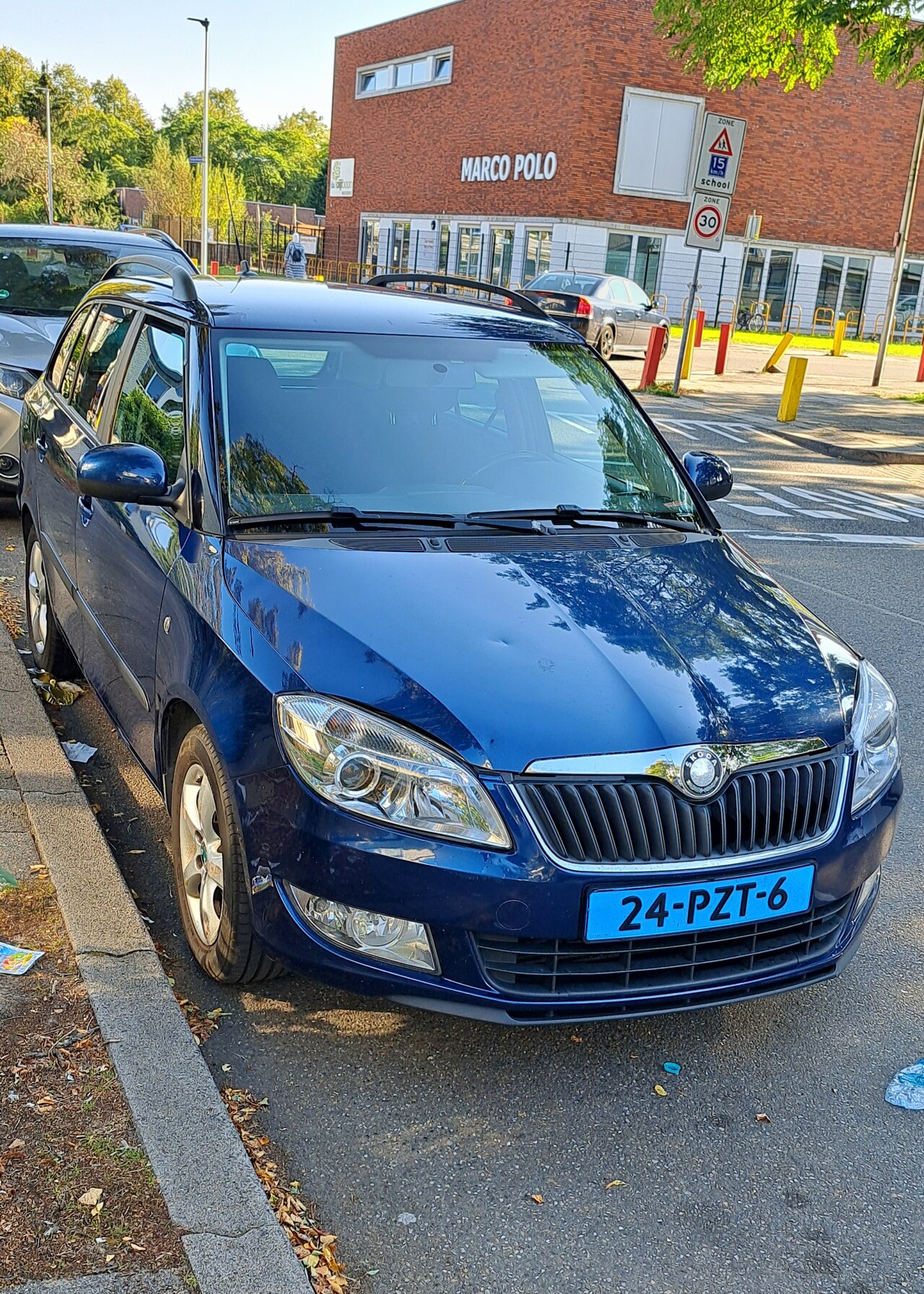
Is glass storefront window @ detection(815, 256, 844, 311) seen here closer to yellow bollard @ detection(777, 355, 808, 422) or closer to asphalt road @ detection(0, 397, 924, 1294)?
yellow bollard @ detection(777, 355, 808, 422)

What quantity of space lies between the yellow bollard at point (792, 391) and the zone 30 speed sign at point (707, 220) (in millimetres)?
1929

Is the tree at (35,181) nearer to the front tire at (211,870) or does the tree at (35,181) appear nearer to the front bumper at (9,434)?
the front bumper at (9,434)

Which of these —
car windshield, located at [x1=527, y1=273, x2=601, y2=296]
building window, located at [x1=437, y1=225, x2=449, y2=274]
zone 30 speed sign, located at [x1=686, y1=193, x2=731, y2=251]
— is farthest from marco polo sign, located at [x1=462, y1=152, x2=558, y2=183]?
zone 30 speed sign, located at [x1=686, y1=193, x2=731, y2=251]

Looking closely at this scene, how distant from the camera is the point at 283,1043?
3170 mm

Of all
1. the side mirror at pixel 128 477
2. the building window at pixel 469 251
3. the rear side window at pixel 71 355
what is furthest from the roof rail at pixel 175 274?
the building window at pixel 469 251

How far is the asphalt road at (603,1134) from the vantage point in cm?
256

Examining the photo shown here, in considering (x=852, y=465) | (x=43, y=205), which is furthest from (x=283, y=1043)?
(x=43, y=205)

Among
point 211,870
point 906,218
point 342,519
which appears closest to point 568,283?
point 906,218

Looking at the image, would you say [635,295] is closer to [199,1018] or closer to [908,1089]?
[908,1089]

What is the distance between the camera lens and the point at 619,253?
40.6 metres

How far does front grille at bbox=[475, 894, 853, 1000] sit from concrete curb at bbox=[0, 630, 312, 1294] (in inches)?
26.8

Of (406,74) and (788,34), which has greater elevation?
(406,74)

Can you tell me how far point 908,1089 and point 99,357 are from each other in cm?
380

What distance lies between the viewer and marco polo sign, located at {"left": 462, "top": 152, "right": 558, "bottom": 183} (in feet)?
132
